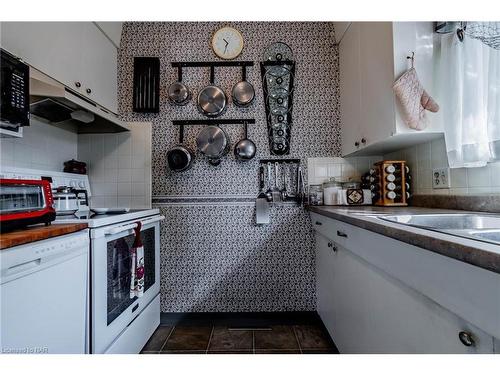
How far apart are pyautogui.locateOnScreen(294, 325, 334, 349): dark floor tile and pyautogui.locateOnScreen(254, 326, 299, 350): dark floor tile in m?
0.05

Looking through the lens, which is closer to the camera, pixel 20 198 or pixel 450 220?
pixel 20 198

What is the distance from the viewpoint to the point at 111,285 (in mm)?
1238

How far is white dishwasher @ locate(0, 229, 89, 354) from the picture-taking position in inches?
29.0

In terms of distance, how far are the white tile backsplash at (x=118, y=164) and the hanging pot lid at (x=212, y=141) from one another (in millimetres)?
426

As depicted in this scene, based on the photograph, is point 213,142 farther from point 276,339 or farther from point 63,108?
point 276,339

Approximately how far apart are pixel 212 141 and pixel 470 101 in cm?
149

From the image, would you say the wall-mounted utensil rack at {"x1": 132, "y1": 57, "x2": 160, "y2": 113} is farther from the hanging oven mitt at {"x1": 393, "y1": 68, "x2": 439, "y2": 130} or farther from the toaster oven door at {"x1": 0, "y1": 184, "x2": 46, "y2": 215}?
the hanging oven mitt at {"x1": 393, "y1": 68, "x2": 439, "y2": 130}

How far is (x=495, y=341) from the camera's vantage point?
0.48 metres

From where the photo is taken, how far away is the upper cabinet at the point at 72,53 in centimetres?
126

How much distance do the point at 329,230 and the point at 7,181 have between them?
1447mm

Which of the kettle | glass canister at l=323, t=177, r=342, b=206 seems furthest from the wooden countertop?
glass canister at l=323, t=177, r=342, b=206

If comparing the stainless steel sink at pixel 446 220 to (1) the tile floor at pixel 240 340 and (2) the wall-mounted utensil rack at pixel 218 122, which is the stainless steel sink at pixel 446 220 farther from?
(2) the wall-mounted utensil rack at pixel 218 122

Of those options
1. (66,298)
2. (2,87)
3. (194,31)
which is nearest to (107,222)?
(66,298)

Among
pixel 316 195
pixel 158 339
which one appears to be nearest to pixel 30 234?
pixel 158 339
